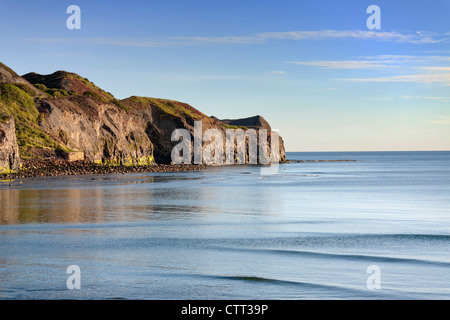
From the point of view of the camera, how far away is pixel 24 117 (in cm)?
8438

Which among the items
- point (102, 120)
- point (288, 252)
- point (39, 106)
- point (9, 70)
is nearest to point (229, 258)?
point (288, 252)

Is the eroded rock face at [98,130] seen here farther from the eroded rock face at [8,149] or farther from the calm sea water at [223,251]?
the calm sea water at [223,251]

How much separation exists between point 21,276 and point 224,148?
143m

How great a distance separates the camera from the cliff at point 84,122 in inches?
3317

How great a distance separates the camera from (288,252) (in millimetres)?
17859

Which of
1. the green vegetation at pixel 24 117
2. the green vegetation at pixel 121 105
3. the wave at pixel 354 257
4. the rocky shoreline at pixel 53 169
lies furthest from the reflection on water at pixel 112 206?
the green vegetation at pixel 121 105

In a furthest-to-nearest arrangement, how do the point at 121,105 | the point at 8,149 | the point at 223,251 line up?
the point at 121,105, the point at 8,149, the point at 223,251

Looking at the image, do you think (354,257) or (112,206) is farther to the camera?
(112,206)

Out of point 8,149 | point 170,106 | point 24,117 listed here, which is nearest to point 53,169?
point 8,149

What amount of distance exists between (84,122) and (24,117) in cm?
1784

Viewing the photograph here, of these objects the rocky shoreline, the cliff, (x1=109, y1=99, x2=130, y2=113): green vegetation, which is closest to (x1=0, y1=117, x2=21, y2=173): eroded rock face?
the rocky shoreline

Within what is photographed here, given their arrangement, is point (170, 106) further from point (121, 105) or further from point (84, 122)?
point (84, 122)

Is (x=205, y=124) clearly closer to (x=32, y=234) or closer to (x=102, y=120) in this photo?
(x=102, y=120)

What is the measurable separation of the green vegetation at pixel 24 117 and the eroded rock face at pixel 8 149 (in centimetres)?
721
